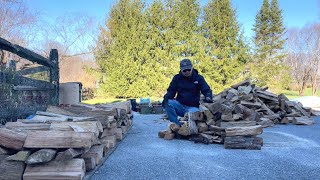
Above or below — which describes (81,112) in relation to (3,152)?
above

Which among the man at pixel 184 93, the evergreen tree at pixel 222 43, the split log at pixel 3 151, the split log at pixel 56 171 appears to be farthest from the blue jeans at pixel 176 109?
the evergreen tree at pixel 222 43

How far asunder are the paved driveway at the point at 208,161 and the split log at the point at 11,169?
2.17ft

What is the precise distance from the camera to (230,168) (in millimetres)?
2889

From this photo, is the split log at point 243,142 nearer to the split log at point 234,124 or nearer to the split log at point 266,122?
the split log at point 234,124

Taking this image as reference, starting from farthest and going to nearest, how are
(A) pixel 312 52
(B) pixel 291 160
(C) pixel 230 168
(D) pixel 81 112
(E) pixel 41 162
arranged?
(A) pixel 312 52
(D) pixel 81 112
(B) pixel 291 160
(C) pixel 230 168
(E) pixel 41 162

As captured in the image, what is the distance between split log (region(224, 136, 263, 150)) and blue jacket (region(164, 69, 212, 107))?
1022 mm

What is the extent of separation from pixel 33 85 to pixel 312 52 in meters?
27.2

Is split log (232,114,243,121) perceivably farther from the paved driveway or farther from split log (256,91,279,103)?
split log (256,91,279,103)

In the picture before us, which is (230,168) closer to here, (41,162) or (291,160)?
(291,160)

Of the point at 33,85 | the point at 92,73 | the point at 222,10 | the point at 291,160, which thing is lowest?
the point at 291,160

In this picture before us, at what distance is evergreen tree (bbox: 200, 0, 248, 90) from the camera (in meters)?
18.1

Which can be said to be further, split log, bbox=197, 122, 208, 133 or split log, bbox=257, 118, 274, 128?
split log, bbox=257, 118, 274, 128

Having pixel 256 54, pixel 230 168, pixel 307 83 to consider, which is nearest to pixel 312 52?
pixel 307 83

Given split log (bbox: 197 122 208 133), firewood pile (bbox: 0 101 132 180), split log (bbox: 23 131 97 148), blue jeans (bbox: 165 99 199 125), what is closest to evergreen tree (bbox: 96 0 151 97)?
blue jeans (bbox: 165 99 199 125)
